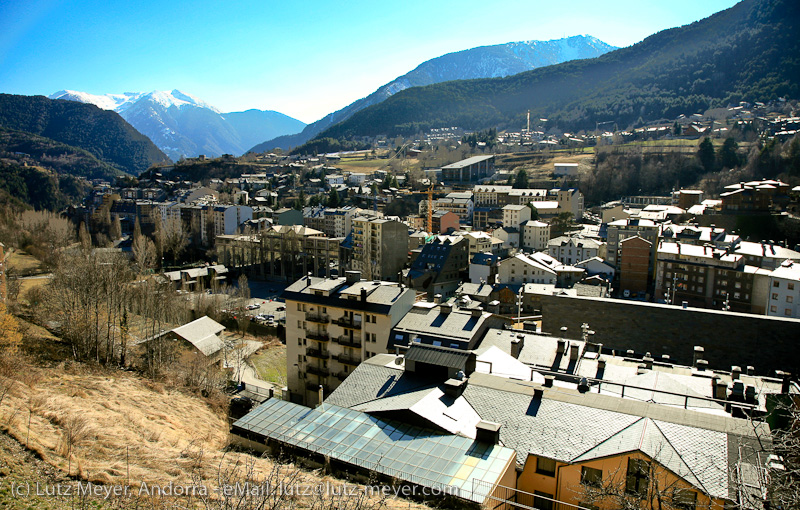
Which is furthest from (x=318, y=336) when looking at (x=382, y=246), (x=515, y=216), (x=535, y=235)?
(x=515, y=216)

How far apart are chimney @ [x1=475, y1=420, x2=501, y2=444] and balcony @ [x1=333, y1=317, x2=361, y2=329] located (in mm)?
9584

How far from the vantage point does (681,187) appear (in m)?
62.9

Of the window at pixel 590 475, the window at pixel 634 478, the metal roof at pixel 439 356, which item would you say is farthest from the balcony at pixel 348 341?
the window at pixel 634 478

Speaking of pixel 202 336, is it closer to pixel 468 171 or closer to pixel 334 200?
pixel 334 200

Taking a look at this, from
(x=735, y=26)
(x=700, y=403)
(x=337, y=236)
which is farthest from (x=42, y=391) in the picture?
(x=735, y=26)

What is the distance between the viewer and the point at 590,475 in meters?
7.74

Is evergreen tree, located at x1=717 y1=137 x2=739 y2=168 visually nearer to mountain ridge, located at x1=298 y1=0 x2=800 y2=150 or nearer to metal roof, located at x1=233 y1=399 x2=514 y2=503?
mountain ridge, located at x1=298 y1=0 x2=800 y2=150

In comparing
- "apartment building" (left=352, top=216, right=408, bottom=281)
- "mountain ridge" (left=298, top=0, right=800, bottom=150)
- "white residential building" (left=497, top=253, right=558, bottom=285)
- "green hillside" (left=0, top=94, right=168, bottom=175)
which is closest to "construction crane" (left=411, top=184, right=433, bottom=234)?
"apartment building" (left=352, top=216, right=408, bottom=281)

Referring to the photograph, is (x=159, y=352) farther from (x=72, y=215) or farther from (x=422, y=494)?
(x=72, y=215)

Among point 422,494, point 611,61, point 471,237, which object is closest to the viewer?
point 422,494

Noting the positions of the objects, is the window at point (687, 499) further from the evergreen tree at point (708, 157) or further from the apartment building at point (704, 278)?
the evergreen tree at point (708, 157)

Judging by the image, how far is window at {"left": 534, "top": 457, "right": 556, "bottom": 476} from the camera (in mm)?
7988

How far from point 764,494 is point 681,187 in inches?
2609

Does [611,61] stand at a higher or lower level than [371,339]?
higher
